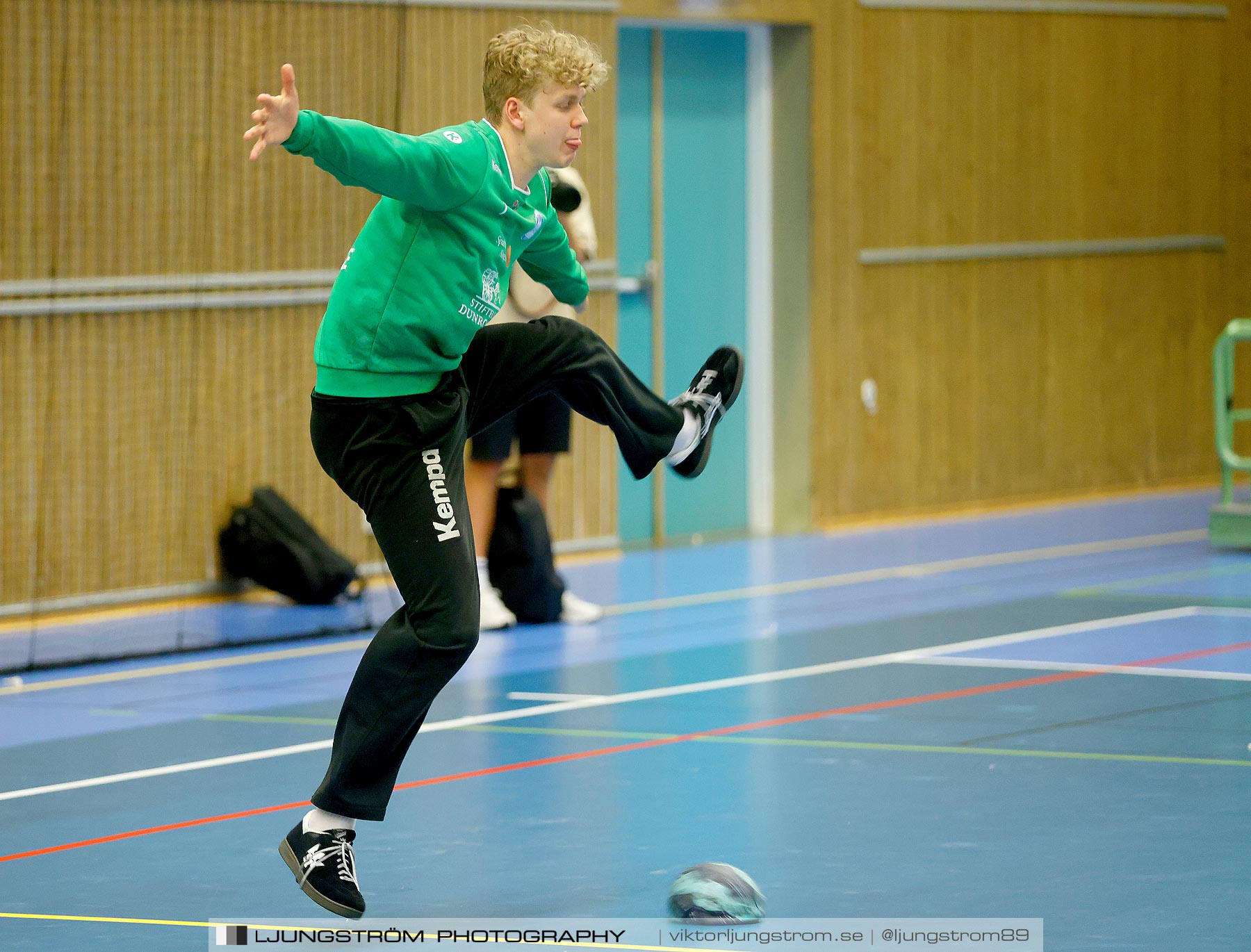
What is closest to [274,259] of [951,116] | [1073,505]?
[951,116]

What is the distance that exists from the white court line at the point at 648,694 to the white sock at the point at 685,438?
180 centimetres

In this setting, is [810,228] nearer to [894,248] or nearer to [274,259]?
[894,248]

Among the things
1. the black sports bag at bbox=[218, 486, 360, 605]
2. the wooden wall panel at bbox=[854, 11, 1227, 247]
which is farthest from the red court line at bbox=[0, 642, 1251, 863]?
the wooden wall panel at bbox=[854, 11, 1227, 247]

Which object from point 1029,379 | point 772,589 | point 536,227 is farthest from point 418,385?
point 1029,379

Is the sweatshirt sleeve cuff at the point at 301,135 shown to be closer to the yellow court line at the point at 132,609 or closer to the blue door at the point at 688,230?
the yellow court line at the point at 132,609

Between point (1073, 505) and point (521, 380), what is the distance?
28.9 feet

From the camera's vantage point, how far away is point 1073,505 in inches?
503

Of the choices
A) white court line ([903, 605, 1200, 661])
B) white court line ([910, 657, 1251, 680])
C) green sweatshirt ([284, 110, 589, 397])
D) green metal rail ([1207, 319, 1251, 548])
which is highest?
green sweatshirt ([284, 110, 589, 397])

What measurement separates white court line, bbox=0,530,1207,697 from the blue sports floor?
32 millimetres

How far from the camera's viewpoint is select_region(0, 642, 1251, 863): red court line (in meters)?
5.06

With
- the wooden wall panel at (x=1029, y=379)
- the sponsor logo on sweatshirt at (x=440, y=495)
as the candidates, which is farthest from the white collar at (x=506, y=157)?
the wooden wall panel at (x=1029, y=379)

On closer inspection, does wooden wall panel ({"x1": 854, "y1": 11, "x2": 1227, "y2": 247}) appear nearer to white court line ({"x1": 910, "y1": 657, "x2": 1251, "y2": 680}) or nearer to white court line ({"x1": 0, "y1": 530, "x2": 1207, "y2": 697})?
white court line ({"x1": 0, "y1": 530, "x2": 1207, "y2": 697})

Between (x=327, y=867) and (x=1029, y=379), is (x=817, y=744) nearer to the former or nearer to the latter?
(x=327, y=867)

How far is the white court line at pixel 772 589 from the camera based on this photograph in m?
7.53
